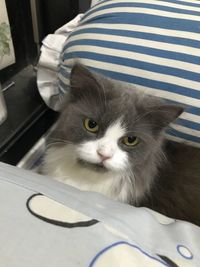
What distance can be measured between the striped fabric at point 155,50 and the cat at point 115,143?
64 mm

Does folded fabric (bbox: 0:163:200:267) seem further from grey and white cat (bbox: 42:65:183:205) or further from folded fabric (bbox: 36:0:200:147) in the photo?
folded fabric (bbox: 36:0:200:147)

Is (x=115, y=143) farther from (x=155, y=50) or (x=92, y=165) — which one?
(x=155, y=50)

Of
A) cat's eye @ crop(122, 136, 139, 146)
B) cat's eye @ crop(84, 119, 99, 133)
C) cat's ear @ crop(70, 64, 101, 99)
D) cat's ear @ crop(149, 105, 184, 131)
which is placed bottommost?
cat's eye @ crop(122, 136, 139, 146)

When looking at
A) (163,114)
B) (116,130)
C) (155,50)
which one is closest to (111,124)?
(116,130)

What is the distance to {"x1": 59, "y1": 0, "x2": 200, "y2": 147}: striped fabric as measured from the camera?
3.09ft

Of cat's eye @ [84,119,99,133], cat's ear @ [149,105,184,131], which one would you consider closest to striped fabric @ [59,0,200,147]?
cat's ear @ [149,105,184,131]

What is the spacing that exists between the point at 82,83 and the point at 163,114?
227 millimetres

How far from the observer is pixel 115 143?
0.84m

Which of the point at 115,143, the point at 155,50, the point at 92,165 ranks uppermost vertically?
the point at 155,50

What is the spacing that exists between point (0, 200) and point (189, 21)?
0.70 meters

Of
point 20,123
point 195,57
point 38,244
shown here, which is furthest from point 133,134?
point 20,123

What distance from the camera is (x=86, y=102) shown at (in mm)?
896

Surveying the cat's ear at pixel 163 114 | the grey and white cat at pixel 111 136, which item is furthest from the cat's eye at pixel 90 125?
the cat's ear at pixel 163 114

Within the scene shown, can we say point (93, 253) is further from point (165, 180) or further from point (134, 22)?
point (134, 22)
